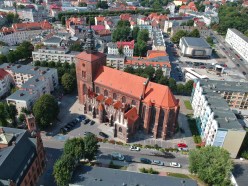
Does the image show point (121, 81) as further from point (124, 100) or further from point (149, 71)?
point (149, 71)

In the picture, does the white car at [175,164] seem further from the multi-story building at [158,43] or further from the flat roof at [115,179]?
the multi-story building at [158,43]

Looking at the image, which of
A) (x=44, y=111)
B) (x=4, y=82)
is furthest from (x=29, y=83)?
(x=44, y=111)

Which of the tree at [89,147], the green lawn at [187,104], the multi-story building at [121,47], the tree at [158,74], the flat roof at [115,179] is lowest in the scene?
the green lawn at [187,104]

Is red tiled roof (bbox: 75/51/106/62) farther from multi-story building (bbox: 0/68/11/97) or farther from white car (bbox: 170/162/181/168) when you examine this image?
white car (bbox: 170/162/181/168)

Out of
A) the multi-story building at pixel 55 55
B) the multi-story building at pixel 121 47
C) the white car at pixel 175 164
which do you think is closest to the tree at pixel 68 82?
the multi-story building at pixel 55 55

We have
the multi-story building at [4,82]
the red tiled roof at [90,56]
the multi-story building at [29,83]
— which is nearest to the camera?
the red tiled roof at [90,56]

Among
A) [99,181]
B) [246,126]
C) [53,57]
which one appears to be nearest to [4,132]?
[99,181]

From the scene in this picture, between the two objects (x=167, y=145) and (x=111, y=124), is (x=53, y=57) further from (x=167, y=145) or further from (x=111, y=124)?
(x=167, y=145)
